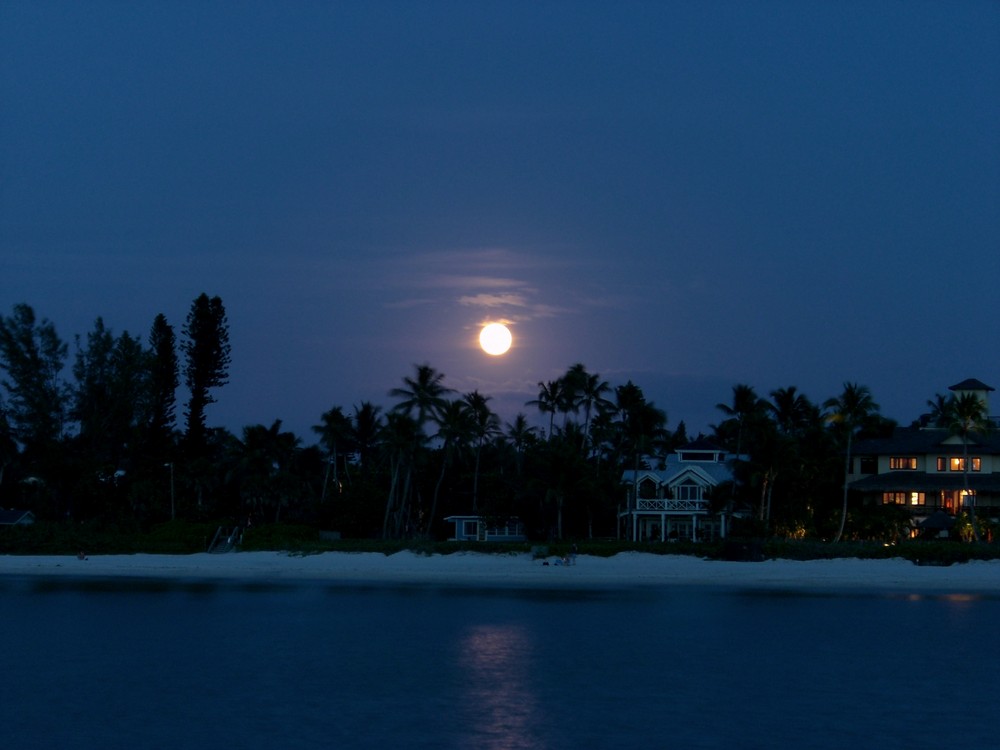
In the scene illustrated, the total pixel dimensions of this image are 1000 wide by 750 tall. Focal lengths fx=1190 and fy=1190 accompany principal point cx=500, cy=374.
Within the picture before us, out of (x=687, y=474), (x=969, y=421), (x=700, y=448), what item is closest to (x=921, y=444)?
(x=969, y=421)

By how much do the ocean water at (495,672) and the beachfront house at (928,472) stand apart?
16.1 metres

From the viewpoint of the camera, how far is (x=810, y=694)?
96.9 feet

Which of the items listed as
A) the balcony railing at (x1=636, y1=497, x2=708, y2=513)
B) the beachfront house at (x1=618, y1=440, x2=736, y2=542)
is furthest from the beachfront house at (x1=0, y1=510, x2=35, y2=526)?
the balcony railing at (x1=636, y1=497, x2=708, y2=513)

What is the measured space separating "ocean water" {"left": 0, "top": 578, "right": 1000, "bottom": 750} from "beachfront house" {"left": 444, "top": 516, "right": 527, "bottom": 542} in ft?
54.3

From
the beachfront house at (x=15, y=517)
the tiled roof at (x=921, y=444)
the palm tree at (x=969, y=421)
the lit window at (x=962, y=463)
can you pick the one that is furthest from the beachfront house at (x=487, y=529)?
the beachfront house at (x=15, y=517)

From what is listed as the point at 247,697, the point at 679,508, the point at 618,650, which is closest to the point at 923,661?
the point at 618,650

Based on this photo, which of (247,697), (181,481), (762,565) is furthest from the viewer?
(181,481)

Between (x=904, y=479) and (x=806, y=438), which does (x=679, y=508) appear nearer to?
(x=806, y=438)

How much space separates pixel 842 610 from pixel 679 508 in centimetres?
1895

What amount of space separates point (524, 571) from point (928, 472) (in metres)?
27.2

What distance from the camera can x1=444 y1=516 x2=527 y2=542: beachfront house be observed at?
69750mm

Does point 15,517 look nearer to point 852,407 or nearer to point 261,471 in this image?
point 261,471

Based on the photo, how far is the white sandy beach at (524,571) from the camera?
55375mm

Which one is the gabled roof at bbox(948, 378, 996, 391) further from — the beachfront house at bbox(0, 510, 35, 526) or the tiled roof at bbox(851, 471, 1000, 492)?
the beachfront house at bbox(0, 510, 35, 526)
